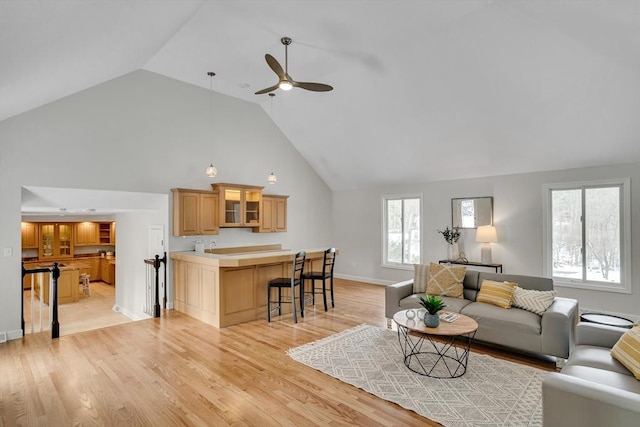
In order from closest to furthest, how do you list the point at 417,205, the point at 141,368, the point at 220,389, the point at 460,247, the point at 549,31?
the point at 220,389, the point at 141,368, the point at 549,31, the point at 460,247, the point at 417,205

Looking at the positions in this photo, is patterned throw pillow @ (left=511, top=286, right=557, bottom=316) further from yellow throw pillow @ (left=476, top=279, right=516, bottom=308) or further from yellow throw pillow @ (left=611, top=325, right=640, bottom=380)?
yellow throw pillow @ (left=611, top=325, right=640, bottom=380)

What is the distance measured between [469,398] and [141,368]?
3.19 meters

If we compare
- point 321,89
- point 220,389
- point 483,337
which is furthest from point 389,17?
point 220,389

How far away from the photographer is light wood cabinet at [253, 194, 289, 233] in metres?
7.28

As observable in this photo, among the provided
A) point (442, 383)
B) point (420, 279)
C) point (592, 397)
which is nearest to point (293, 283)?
point (420, 279)

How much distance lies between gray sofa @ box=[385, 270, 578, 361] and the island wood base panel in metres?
2.16

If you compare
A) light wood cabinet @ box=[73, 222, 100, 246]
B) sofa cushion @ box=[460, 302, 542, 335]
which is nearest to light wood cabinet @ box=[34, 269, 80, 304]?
light wood cabinet @ box=[73, 222, 100, 246]

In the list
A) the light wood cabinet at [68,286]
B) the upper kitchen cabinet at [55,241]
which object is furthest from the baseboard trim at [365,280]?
the upper kitchen cabinet at [55,241]

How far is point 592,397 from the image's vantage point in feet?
6.19

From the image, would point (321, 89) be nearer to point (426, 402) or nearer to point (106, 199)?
point (426, 402)

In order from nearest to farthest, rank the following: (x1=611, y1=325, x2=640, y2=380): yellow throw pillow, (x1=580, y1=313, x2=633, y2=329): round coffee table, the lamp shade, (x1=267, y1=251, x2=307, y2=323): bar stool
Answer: (x1=611, y1=325, x2=640, y2=380): yellow throw pillow
(x1=580, y1=313, x2=633, y2=329): round coffee table
(x1=267, y1=251, x2=307, y2=323): bar stool
the lamp shade

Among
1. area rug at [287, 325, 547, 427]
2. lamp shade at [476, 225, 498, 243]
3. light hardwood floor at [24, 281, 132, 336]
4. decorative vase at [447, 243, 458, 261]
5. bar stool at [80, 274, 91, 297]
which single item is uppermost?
lamp shade at [476, 225, 498, 243]

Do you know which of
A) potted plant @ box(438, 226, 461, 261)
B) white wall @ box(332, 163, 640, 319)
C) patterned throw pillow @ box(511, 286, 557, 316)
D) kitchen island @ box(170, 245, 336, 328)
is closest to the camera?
patterned throw pillow @ box(511, 286, 557, 316)

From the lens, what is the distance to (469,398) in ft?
9.47
